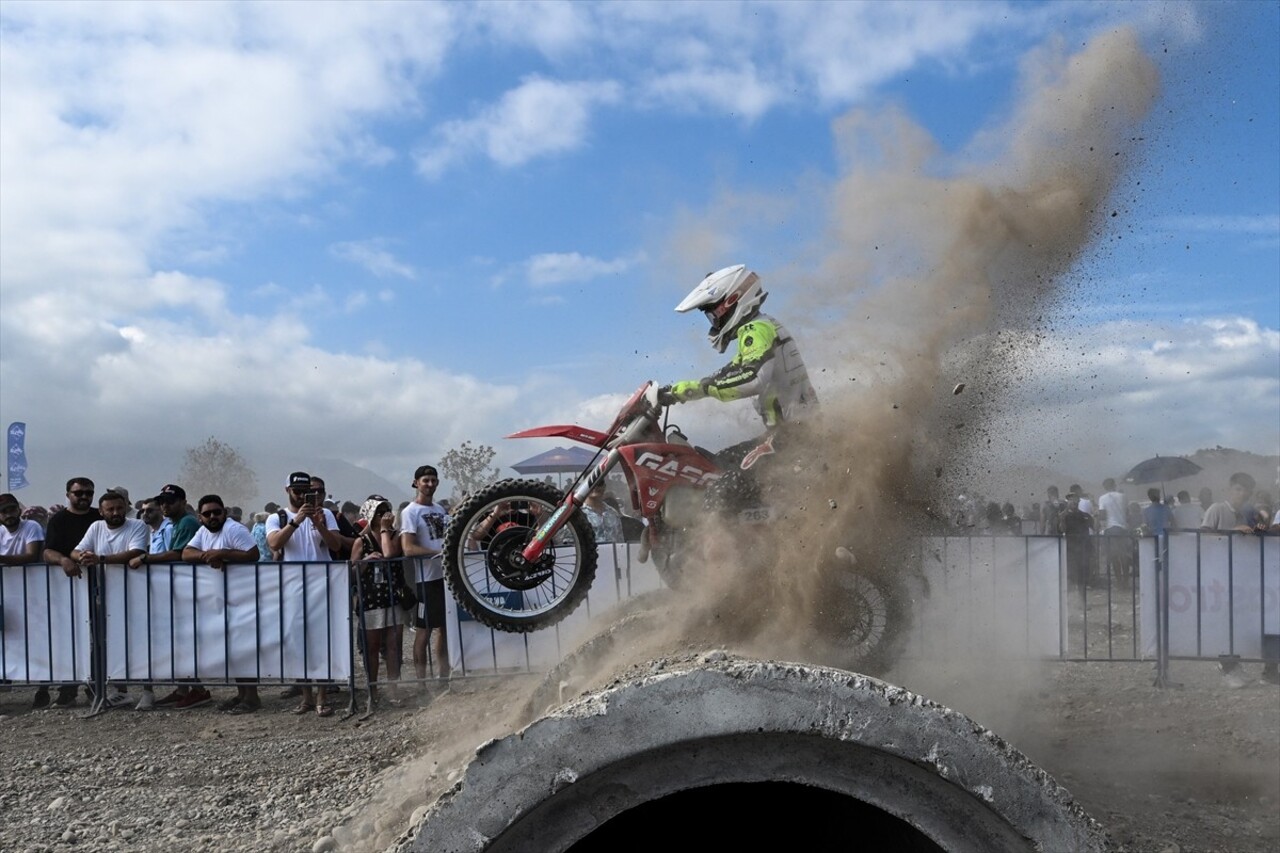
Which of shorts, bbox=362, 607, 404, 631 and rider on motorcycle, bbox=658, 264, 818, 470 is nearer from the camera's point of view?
rider on motorcycle, bbox=658, 264, 818, 470

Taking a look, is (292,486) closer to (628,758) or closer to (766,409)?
(766,409)

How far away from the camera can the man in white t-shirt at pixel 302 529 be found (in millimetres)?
10031

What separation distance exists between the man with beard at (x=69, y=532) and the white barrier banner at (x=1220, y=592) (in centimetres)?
1054

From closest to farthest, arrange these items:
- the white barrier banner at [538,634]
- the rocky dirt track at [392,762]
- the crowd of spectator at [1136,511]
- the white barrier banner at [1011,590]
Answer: the rocky dirt track at [392,762] < the white barrier banner at [1011,590] < the white barrier banner at [538,634] < the crowd of spectator at [1136,511]

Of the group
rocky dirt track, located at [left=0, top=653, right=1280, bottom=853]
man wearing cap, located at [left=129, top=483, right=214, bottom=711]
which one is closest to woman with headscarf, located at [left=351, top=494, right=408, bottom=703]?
rocky dirt track, located at [left=0, top=653, right=1280, bottom=853]

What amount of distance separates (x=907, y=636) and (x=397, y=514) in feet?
23.4

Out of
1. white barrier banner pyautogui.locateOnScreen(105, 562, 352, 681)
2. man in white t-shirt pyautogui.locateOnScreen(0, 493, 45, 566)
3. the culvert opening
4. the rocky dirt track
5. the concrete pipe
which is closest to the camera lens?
the concrete pipe

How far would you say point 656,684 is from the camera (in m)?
2.46

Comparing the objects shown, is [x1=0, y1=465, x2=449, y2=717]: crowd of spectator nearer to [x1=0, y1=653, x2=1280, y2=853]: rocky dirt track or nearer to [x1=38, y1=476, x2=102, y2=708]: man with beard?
[x1=38, y1=476, x2=102, y2=708]: man with beard

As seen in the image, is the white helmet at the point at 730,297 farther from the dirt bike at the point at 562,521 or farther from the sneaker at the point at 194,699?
the sneaker at the point at 194,699

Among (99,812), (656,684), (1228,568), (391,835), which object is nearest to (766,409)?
(391,835)

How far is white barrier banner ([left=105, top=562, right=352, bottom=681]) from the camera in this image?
9.60 meters

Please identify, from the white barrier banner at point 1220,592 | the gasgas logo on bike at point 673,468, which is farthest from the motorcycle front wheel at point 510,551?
the white barrier banner at point 1220,592

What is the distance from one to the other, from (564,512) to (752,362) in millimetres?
1641
